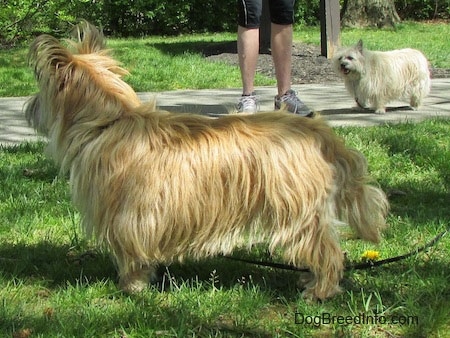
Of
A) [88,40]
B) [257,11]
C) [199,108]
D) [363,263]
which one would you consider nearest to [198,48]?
[199,108]

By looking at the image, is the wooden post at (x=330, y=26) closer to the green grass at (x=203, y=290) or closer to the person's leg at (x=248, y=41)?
the person's leg at (x=248, y=41)

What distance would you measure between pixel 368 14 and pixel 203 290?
2004 cm

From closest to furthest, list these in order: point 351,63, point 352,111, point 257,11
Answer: point 257,11, point 352,111, point 351,63

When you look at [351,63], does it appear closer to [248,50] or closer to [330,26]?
[248,50]

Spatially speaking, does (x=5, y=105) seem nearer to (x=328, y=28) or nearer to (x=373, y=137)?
(x=373, y=137)

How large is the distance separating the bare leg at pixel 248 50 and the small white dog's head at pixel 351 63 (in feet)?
9.45

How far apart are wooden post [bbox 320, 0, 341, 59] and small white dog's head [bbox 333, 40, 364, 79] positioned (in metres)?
4.27

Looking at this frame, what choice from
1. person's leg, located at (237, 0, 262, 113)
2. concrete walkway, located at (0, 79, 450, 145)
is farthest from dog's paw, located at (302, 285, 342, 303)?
concrete walkway, located at (0, 79, 450, 145)

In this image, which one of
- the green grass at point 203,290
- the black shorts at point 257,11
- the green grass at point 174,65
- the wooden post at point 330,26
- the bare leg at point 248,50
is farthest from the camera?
the wooden post at point 330,26

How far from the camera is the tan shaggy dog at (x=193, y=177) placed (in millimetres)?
2799

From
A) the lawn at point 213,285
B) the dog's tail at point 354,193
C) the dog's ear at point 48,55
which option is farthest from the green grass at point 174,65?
the dog's tail at point 354,193

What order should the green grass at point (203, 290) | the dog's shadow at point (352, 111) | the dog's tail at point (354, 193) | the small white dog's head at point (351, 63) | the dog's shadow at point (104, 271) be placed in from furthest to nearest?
the small white dog's head at point (351, 63), the dog's shadow at point (352, 111), the dog's shadow at point (104, 271), the dog's tail at point (354, 193), the green grass at point (203, 290)

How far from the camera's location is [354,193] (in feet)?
9.66

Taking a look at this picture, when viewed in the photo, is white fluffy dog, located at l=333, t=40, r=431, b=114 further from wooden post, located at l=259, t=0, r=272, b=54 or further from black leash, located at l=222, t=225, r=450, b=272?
wooden post, located at l=259, t=0, r=272, b=54
